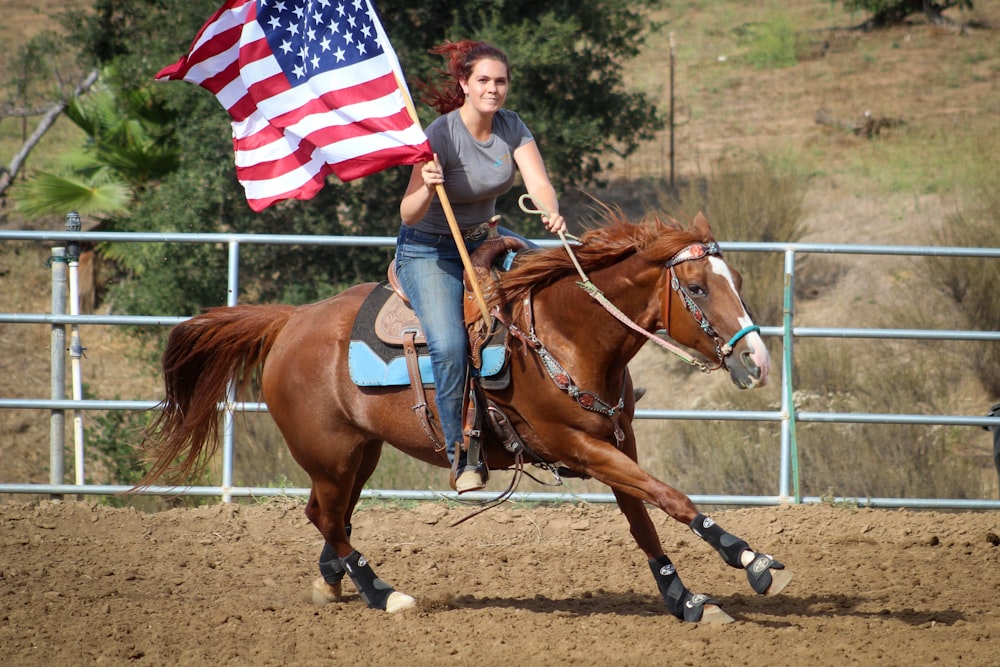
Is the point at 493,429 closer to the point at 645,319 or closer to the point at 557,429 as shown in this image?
the point at 557,429

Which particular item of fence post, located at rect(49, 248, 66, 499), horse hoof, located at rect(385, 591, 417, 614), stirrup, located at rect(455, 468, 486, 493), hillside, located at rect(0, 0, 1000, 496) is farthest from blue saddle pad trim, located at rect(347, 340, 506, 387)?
hillside, located at rect(0, 0, 1000, 496)

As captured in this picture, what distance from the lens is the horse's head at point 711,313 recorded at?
3.99 m

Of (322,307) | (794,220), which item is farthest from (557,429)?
(794,220)

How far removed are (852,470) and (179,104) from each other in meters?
9.72

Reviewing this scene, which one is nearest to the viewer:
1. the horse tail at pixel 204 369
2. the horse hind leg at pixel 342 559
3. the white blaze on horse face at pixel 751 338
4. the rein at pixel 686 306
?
the white blaze on horse face at pixel 751 338

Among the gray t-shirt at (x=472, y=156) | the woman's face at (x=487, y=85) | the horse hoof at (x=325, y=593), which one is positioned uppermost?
the woman's face at (x=487, y=85)

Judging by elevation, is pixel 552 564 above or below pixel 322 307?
below

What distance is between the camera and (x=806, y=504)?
6953mm

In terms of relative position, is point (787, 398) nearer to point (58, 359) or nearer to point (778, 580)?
point (778, 580)

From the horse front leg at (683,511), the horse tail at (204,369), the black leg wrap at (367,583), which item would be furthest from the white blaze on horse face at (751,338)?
the horse tail at (204,369)

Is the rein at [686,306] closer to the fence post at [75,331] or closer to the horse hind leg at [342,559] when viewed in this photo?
the horse hind leg at [342,559]

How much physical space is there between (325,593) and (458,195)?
226cm

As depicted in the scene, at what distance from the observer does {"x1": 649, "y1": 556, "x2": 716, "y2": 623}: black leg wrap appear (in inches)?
184

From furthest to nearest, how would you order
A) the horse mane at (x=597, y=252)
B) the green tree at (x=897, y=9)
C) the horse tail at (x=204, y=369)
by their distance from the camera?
the green tree at (x=897, y=9) → the horse tail at (x=204, y=369) → the horse mane at (x=597, y=252)
